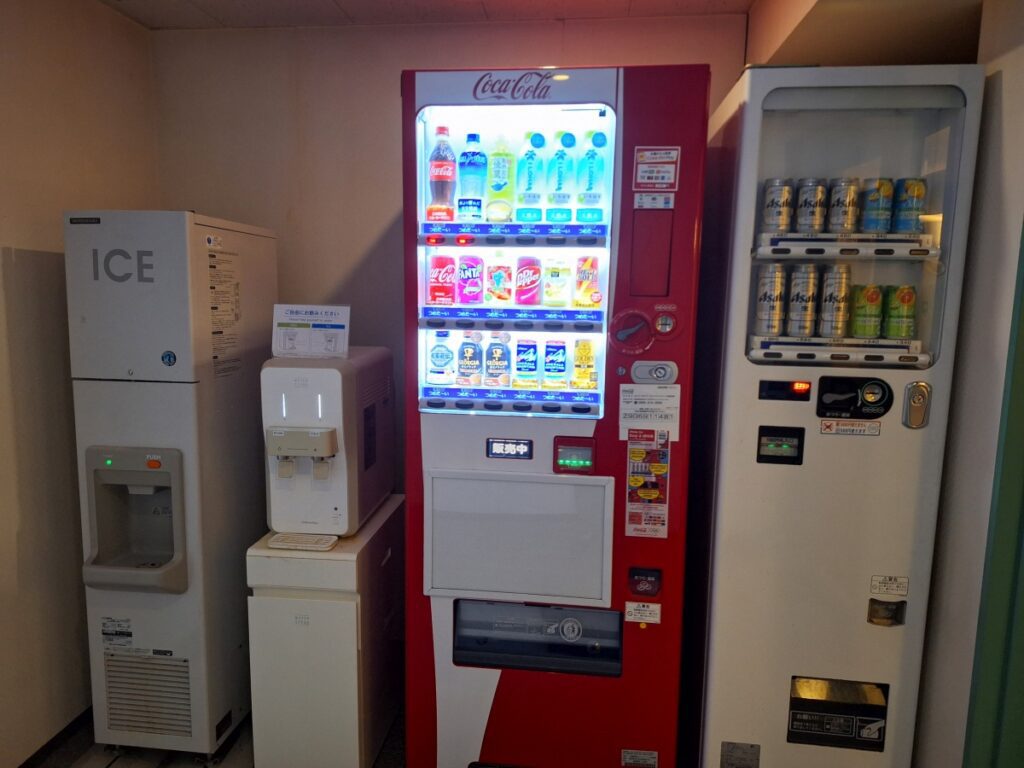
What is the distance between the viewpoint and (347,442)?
6.66 ft

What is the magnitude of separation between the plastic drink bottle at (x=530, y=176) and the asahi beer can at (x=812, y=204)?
760 mm

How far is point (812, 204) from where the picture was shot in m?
1.73

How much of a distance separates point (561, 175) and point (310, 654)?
5.76 ft

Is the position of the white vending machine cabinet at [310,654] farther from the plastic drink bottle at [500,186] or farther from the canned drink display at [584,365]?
the plastic drink bottle at [500,186]

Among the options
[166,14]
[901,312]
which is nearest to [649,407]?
[901,312]

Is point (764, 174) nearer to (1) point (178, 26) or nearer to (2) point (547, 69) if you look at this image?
(2) point (547, 69)

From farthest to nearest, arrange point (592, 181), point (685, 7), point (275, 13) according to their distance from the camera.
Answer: point (275, 13) → point (685, 7) → point (592, 181)

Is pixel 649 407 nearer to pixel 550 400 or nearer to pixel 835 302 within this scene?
pixel 550 400

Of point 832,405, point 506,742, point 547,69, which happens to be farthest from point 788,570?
point 547,69

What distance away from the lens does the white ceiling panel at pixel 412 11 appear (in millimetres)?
2402

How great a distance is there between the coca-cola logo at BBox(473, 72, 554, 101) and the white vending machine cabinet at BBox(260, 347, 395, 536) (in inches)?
38.2

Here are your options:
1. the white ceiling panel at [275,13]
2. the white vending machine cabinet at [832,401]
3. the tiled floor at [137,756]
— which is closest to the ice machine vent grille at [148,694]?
the tiled floor at [137,756]

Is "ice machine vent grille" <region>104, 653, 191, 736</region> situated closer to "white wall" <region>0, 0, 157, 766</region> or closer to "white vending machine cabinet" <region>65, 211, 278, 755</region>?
"white vending machine cabinet" <region>65, 211, 278, 755</region>

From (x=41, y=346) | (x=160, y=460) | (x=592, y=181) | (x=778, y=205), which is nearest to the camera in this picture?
(x=778, y=205)
